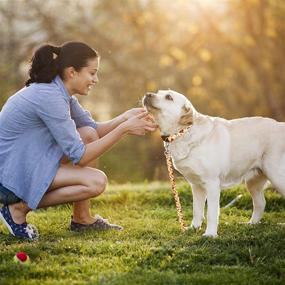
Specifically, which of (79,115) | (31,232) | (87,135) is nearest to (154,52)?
(79,115)

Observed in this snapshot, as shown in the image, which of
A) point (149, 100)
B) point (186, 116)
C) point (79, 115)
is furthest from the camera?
point (79, 115)

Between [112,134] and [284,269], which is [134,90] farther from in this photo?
Result: [284,269]

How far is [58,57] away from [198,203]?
5.21 ft

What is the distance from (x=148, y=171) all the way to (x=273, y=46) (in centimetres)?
402

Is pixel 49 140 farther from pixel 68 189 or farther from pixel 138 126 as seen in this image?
pixel 138 126

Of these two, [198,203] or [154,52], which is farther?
[154,52]

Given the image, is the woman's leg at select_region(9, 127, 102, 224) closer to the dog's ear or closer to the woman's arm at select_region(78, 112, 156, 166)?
the woman's arm at select_region(78, 112, 156, 166)

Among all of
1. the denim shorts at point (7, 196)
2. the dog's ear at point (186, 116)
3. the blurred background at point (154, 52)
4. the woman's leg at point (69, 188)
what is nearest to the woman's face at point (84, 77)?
the woman's leg at point (69, 188)

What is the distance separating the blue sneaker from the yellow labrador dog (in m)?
1.21

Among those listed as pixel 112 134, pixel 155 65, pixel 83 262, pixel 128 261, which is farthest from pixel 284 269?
pixel 155 65

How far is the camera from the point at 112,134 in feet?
15.3

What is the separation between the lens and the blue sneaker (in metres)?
4.68

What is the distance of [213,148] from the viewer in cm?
471

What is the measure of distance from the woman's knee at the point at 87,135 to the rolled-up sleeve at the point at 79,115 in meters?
0.13
